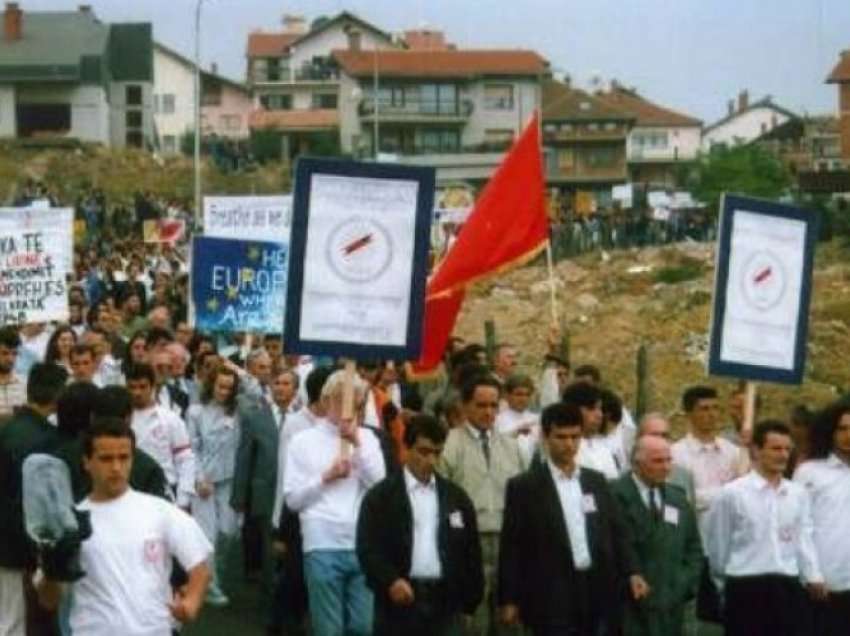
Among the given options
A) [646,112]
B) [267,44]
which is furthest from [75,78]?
[646,112]

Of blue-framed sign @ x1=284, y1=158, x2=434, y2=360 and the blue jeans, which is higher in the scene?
blue-framed sign @ x1=284, y1=158, x2=434, y2=360

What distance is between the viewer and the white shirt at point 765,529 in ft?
44.5

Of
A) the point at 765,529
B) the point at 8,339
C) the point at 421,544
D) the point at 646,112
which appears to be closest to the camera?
the point at 421,544

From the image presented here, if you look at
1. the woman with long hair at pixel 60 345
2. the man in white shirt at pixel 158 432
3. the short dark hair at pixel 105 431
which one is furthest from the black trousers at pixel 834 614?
the woman with long hair at pixel 60 345

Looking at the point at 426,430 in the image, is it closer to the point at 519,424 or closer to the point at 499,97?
the point at 519,424

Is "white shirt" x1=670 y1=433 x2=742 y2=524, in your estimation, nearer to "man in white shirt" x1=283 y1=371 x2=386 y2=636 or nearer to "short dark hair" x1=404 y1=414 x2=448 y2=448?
"man in white shirt" x1=283 y1=371 x2=386 y2=636

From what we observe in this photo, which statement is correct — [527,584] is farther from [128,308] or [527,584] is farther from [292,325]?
[128,308]

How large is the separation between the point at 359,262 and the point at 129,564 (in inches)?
154

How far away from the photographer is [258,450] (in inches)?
706

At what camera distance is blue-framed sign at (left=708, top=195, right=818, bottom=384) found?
15.0m

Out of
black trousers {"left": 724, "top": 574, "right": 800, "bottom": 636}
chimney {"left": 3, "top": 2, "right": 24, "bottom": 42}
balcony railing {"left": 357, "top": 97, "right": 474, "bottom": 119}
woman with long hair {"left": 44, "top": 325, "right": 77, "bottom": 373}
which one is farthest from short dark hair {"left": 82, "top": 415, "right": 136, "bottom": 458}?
balcony railing {"left": 357, "top": 97, "right": 474, "bottom": 119}

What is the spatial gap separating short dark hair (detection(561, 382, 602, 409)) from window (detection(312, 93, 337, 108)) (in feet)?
383

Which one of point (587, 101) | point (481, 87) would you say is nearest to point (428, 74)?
point (481, 87)

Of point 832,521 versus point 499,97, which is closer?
point 832,521
